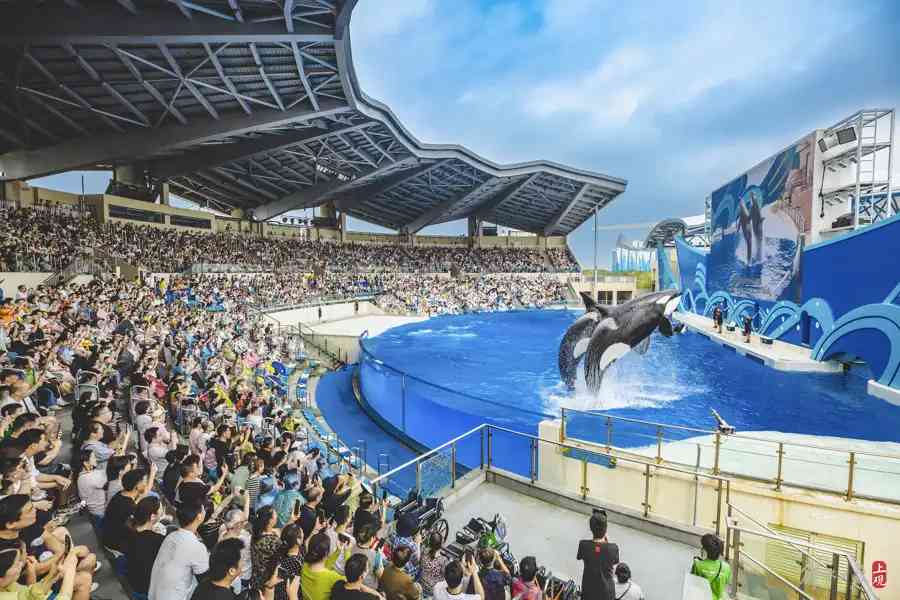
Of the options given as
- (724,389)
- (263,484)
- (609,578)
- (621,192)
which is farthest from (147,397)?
(621,192)

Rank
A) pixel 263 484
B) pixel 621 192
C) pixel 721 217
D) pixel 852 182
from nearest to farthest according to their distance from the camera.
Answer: pixel 263 484 < pixel 852 182 < pixel 721 217 < pixel 621 192

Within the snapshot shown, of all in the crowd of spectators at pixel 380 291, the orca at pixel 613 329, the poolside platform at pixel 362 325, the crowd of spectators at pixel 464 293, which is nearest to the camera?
the orca at pixel 613 329

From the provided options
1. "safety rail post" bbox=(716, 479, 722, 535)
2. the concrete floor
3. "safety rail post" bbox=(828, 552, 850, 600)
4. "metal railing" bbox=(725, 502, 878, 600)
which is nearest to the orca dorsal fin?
"safety rail post" bbox=(716, 479, 722, 535)

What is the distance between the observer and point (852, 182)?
16.0 m

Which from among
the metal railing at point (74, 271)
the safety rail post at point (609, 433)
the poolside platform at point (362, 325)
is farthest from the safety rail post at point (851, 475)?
the metal railing at point (74, 271)

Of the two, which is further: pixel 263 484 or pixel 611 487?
pixel 611 487

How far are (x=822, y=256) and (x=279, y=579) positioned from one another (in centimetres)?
2013

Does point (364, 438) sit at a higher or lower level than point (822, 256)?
lower

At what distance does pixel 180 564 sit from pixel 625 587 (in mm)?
3174

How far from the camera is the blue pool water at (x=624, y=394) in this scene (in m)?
9.98

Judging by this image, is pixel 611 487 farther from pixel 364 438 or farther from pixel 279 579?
pixel 364 438

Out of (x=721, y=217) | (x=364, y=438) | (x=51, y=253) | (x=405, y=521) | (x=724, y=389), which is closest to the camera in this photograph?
(x=405, y=521)

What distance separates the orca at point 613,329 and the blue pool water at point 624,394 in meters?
1.13

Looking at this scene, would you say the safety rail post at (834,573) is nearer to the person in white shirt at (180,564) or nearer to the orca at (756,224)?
the person in white shirt at (180,564)
